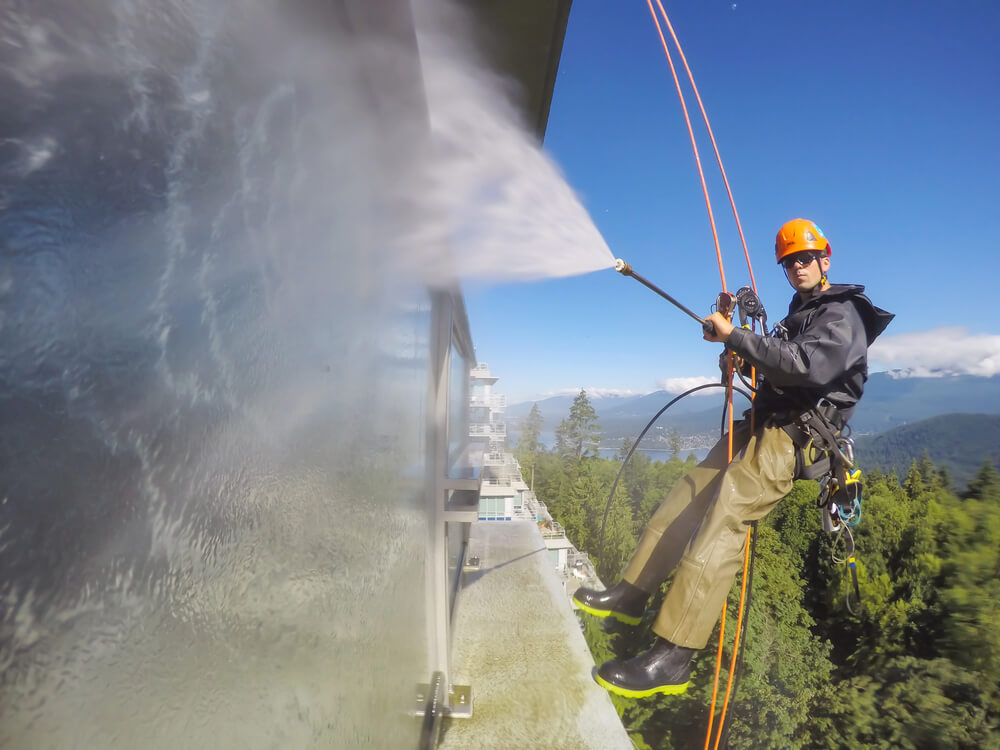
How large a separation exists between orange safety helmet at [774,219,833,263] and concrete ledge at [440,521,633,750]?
4119mm

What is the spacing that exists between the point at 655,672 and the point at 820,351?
189 cm

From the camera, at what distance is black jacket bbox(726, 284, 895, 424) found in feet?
8.74

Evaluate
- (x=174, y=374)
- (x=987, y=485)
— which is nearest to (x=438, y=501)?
(x=174, y=374)

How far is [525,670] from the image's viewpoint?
17.6 ft

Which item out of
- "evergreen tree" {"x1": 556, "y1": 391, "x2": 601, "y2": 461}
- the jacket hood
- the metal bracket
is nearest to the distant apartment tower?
the metal bracket

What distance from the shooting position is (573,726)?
183 inches

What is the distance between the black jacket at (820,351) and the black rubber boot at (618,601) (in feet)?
4.52

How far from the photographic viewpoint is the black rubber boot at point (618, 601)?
333 cm

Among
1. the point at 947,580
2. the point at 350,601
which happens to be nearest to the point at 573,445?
the point at 947,580

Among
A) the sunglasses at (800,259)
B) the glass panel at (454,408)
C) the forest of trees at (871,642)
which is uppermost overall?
the sunglasses at (800,259)

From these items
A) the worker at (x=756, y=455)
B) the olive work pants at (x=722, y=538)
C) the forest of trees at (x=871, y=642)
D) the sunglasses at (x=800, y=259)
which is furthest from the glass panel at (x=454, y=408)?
the forest of trees at (x=871, y=642)

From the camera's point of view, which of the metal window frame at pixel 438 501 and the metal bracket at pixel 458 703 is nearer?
the metal window frame at pixel 438 501

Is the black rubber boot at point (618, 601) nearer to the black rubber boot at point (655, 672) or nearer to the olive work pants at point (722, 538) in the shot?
the olive work pants at point (722, 538)

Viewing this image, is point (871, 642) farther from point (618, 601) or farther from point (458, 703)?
point (618, 601)
